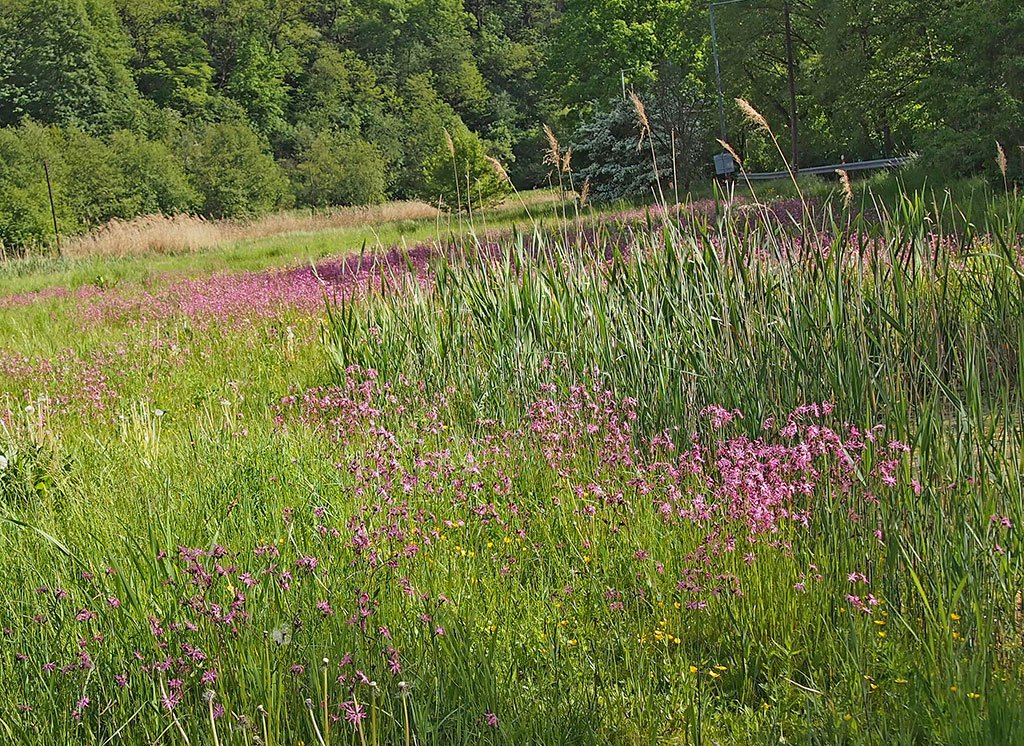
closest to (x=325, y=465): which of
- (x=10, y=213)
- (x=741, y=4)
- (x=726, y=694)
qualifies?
(x=726, y=694)

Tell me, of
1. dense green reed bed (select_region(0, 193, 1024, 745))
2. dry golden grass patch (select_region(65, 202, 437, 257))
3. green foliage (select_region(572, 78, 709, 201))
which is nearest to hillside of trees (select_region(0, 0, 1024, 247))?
green foliage (select_region(572, 78, 709, 201))

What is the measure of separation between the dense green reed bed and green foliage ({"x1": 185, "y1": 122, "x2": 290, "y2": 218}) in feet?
164

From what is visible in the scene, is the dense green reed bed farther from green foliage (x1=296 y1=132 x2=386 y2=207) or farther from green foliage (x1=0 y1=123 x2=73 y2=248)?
green foliage (x1=296 y1=132 x2=386 y2=207)

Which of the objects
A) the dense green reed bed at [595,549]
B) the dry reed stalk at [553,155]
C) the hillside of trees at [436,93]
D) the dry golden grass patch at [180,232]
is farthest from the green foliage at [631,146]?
the dense green reed bed at [595,549]

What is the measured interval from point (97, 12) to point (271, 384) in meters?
64.6

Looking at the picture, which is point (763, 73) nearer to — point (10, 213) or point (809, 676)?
point (10, 213)

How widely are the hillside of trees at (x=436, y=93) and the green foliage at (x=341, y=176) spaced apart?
4.8 inches

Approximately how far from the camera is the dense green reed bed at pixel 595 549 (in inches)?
86.0

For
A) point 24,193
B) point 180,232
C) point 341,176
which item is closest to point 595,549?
point 180,232

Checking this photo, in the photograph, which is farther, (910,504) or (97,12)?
(97,12)

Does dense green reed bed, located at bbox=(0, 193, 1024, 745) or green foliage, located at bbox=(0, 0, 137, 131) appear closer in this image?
dense green reed bed, located at bbox=(0, 193, 1024, 745)

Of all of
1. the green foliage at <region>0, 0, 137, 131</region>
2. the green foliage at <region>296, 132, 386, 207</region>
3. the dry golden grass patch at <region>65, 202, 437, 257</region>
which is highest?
the green foliage at <region>0, 0, 137, 131</region>

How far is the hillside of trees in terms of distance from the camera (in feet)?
62.3

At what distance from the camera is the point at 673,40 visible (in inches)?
Result: 1880
